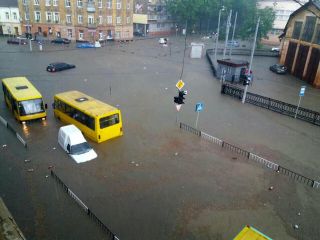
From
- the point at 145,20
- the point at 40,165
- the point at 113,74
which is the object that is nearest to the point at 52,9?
the point at 145,20

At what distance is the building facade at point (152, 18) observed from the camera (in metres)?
77.0

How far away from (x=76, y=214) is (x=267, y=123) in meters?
16.1

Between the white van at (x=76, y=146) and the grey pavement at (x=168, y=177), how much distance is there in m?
0.47

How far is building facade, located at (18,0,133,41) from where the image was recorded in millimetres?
56688

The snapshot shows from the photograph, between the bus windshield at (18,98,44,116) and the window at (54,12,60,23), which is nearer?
the bus windshield at (18,98,44,116)

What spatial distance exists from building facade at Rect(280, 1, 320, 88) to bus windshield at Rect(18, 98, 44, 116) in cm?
3065

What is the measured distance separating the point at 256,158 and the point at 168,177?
556 centimetres

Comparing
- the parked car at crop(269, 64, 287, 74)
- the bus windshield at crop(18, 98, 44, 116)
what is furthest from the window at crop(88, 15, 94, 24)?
the bus windshield at crop(18, 98, 44, 116)

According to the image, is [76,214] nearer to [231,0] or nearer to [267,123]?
[267,123]

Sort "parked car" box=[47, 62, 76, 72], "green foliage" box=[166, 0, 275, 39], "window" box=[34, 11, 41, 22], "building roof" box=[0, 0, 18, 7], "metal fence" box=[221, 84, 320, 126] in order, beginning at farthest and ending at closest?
"green foliage" box=[166, 0, 275, 39] → "building roof" box=[0, 0, 18, 7] → "window" box=[34, 11, 41, 22] → "parked car" box=[47, 62, 76, 72] → "metal fence" box=[221, 84, 320, 126]

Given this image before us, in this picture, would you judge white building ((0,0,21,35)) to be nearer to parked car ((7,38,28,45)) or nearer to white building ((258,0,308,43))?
parked car ((7,38,28,45))

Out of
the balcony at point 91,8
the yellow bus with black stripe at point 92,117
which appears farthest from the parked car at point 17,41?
the yellow bus with black stripe at point 92,117

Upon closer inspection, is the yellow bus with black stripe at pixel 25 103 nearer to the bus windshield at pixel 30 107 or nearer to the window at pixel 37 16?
the bus windshield at pixel 30 107

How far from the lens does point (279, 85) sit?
112 ft
